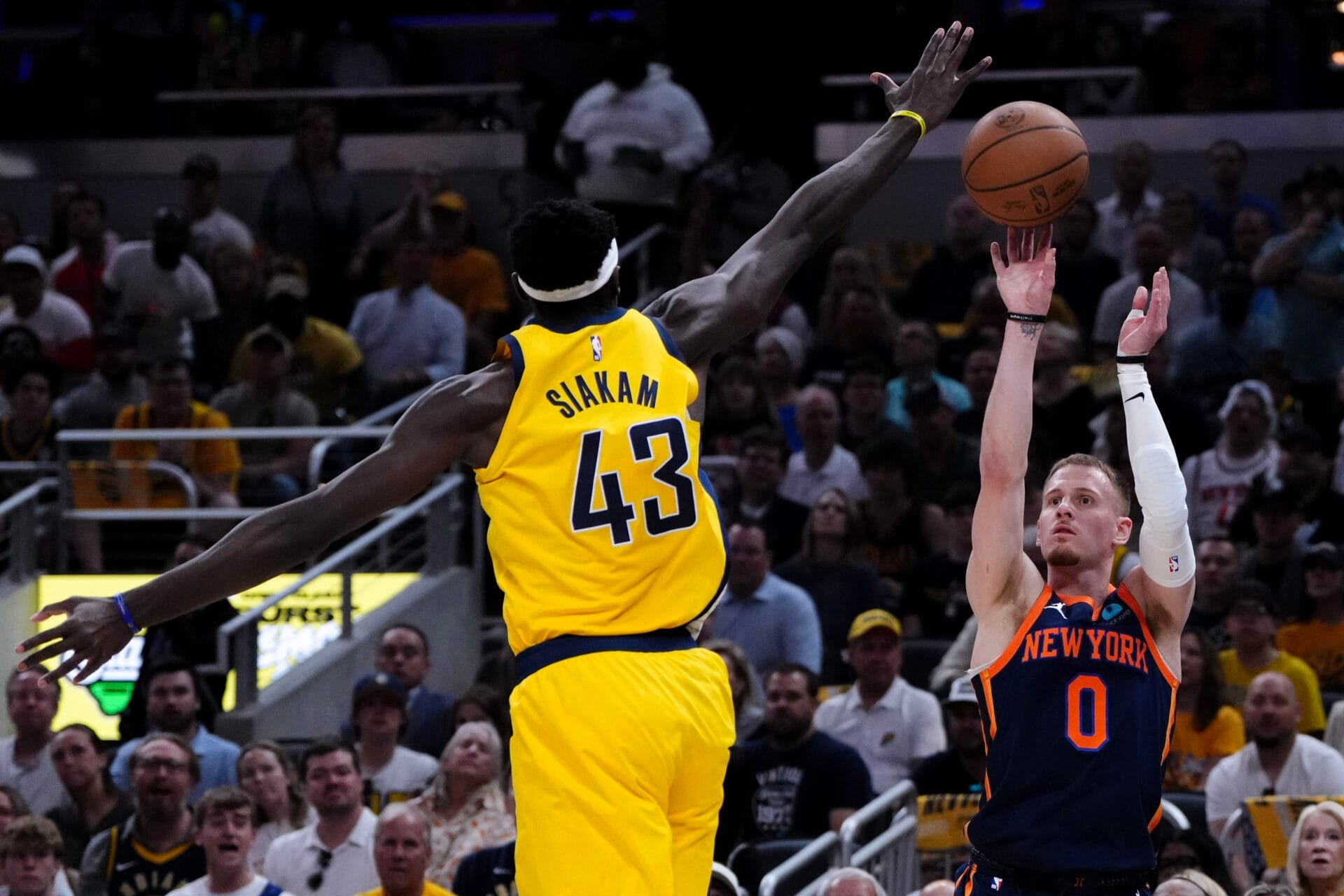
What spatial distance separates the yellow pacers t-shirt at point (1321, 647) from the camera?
10141 mm

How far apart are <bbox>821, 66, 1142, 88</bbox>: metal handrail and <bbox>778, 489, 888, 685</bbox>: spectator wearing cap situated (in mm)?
5838

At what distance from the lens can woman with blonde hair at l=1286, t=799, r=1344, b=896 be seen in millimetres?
7457

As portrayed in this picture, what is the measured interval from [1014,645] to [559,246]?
161 cm

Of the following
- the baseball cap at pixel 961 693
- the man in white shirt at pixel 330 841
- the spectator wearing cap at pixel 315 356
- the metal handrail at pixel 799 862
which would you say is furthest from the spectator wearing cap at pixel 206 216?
the metal handrail at pixel 799 862

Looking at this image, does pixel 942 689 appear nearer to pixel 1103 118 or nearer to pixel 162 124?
pixel 1103 118

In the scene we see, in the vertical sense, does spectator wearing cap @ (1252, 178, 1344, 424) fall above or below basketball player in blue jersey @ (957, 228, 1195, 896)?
above

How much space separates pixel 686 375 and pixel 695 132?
9.40m

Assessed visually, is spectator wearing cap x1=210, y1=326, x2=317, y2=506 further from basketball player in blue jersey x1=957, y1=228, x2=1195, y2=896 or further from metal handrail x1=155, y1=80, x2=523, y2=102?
basketball player in blue jersey x1=957, y1=228, x2=1195, y2=896

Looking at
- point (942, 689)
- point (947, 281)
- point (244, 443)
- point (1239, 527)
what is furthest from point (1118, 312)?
point (244, 443)

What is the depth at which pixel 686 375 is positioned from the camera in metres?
5.00

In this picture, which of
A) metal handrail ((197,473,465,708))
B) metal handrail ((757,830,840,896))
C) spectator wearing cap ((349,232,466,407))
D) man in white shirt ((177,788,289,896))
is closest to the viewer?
metal handrail ((757,830,840,896))

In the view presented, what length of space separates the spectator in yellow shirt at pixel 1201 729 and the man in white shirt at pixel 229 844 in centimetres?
412

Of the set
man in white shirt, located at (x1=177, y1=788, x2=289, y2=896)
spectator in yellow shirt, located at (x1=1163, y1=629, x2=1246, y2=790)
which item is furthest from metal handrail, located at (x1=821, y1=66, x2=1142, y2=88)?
man in white shirt, located at (x1=177, y1=788, x2=289, y2=896)

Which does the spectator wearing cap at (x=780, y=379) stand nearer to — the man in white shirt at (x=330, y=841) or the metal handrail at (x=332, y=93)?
the man in white shirt at (x=330, y=841)
